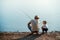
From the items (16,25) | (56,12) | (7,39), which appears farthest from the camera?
(56,12)

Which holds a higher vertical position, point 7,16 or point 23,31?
point 7,16

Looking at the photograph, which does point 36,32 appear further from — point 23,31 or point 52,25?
point 52,25

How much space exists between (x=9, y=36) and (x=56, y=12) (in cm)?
170

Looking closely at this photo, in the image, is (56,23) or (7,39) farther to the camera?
(56,23)

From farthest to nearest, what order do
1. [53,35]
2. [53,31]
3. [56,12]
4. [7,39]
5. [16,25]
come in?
[56,12] < [16,25] < [53,31] < [53,35] < [7,39]

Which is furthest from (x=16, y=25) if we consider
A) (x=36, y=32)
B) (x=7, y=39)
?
(x=7, y=39)

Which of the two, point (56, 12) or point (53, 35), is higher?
point (56, 12)

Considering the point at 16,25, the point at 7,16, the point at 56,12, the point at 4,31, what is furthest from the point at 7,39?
the point at 56,12

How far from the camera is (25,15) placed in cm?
510

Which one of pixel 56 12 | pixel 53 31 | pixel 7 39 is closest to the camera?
pixel 7 39

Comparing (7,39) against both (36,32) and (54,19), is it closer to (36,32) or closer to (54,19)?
(36,32)

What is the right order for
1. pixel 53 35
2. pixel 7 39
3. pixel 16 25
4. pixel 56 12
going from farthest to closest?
pixel 56 12
pixel 16 25
pixel 53 35
pixel 7 39

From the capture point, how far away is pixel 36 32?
444cm

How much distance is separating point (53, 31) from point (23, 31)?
678 millimetres
